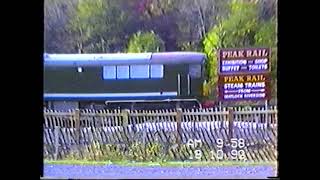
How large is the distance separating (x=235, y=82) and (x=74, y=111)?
479 millimetres

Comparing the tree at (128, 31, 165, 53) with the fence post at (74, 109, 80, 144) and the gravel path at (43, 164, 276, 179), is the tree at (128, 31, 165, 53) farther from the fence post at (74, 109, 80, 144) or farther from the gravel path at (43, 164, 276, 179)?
the gravel path at (43, 164, 276, 179)

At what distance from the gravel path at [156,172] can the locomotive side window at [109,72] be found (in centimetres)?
26

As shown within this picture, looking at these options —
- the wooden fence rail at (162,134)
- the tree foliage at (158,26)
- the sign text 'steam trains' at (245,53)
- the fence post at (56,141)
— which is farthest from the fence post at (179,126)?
the fence post at (56,141)

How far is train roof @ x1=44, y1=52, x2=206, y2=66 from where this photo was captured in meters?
1.88

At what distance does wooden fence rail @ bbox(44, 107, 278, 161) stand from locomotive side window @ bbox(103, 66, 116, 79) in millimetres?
105

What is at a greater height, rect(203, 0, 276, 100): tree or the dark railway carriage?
rect(203, 0, 276, 100): tree

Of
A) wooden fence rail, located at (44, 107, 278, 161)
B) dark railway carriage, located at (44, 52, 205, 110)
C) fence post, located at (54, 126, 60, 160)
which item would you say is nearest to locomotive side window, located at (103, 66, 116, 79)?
dark railway carriage, located at (44, 52, 205, 110)
